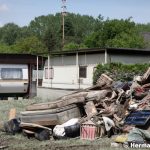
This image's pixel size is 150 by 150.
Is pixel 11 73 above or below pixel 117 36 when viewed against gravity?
below

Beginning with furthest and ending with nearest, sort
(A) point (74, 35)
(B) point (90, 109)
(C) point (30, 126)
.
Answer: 1. (A) point (74, 35)
2. (B) point (90, 109)
3. (C) point (30, 126)

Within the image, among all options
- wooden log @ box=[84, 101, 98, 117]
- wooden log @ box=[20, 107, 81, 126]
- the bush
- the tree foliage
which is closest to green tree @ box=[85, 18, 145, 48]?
the tree foliage

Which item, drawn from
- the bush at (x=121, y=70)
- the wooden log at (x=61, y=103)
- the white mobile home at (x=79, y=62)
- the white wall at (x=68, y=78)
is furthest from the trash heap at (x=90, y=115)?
the white wall at (x=68, y=78)

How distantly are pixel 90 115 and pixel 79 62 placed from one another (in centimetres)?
2187

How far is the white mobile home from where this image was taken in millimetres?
32031

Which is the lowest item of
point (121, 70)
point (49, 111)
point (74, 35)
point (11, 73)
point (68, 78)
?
point (49, 111)

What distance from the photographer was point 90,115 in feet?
44.3

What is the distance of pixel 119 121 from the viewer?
13.3 meters

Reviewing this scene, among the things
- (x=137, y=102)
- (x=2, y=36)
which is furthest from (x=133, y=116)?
(x=2, y=36)

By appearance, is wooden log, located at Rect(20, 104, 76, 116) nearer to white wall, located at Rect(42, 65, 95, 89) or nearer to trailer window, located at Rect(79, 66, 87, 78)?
white wall, located at Rect(42, 65, 95, 89)

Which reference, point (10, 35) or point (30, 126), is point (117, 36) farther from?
point (10, 35)

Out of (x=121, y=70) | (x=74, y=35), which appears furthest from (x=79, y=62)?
(x=74, y=35)

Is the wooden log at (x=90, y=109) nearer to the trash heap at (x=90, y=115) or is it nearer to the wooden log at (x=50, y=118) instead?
the trash heap at (x=90, y=115)

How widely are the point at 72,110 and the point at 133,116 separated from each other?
1.99m
